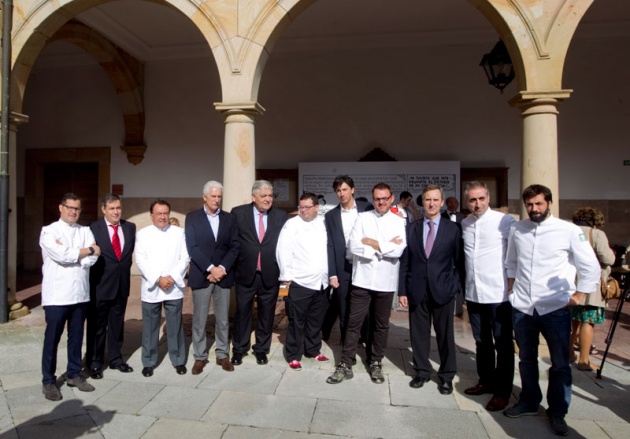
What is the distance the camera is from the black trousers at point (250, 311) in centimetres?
453

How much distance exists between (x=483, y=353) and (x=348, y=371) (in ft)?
3.89

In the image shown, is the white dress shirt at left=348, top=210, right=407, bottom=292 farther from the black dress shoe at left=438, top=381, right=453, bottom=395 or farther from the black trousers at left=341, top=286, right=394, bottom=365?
the black dress shoe at left=438, top=381, right=453, bottom=395

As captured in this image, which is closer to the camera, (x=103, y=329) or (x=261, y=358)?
(x=103, y=329)

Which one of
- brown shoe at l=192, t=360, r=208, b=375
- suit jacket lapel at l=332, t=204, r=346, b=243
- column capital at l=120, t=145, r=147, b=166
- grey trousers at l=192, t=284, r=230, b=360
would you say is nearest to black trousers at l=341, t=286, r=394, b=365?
suit jacket lapel at l=332, t=204, r=346, b=243

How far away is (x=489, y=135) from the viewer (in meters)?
8.62

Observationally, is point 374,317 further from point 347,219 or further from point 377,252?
point 347,219

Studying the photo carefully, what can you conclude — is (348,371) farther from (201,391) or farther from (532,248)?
(532,248)

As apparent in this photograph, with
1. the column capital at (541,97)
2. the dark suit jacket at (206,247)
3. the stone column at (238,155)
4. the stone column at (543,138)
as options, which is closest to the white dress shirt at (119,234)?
the dark suit jacket at (206,247)

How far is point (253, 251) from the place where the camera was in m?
4.50

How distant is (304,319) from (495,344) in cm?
180

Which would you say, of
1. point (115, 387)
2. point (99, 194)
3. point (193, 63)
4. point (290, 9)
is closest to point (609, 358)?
point (115, 387)

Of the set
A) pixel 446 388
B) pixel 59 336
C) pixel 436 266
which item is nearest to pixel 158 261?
pixel 59 336

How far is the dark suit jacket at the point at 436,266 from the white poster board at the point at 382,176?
469 centimetres

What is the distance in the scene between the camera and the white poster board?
28.0 feet
